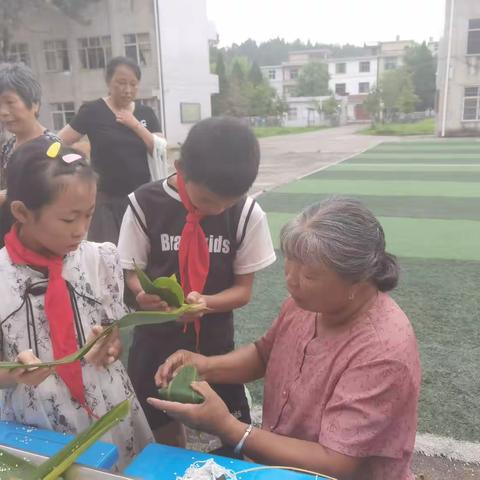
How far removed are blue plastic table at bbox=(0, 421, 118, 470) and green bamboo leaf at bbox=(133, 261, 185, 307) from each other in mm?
358

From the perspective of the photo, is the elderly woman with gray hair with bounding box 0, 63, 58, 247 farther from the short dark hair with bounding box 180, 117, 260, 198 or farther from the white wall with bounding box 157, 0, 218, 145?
the white wall with bounding box 157, 0, 218, 145

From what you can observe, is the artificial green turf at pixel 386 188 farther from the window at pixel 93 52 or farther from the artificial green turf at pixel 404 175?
the window at pixel 93 52

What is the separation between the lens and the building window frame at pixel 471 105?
22.1 meters

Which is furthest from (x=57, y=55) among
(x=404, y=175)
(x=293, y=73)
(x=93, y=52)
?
(x=293, y=73)

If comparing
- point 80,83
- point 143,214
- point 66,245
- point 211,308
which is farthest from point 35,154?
point 80,83

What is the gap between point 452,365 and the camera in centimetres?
294

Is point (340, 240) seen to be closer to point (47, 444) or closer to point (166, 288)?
point (166, 288)

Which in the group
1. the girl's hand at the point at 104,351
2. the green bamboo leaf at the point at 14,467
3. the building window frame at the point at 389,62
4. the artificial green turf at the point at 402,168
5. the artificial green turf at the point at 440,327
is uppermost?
the building window frame at the point at 389,62

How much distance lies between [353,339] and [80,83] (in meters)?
22.7

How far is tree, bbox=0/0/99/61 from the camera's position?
19.4 m

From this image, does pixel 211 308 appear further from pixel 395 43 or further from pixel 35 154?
pixel 395 43

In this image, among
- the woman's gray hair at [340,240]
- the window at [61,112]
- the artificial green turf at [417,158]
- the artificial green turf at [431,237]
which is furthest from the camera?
the window at [61,112]

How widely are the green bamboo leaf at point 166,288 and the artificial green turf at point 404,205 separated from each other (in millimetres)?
5420

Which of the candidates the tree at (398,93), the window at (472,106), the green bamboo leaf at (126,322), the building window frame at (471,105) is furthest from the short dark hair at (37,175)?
the tree at (398,93)
